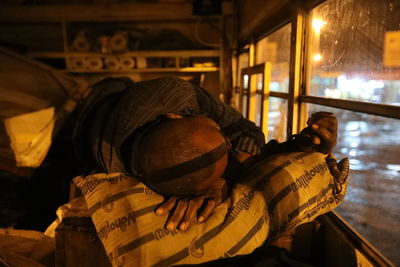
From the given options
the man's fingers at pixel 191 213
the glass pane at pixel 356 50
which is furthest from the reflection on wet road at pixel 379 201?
the man's fingers at pixel 191 213

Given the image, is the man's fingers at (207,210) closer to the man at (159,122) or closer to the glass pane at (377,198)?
the man at (159,122)

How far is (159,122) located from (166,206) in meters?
0.27

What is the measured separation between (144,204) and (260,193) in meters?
0.36

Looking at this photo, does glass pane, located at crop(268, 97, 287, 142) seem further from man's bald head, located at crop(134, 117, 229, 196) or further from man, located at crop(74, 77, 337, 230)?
man's bald head, located at crop(134, 117, 229, 196)

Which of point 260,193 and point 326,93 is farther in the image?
point 326,93

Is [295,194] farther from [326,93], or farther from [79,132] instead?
[79,132]

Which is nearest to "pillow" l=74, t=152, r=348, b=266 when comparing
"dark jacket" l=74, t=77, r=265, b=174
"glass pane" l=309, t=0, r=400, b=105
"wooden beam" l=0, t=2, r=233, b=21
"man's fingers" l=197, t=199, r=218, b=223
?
"man's fingers" l=197, t=199, r=218, b=223

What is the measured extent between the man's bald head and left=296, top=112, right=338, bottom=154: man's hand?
277mm

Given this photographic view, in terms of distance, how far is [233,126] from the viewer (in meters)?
1.44

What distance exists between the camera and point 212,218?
0.91 metres

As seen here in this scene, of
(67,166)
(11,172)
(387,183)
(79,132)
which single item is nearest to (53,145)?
(67,166)

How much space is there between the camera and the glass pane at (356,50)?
33.9 inches

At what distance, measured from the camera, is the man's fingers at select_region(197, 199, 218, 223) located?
35.3 inches

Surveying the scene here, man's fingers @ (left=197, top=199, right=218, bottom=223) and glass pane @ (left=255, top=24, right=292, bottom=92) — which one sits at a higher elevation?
glass pane @ (left=255, top=24, right=292, bottom=92)
